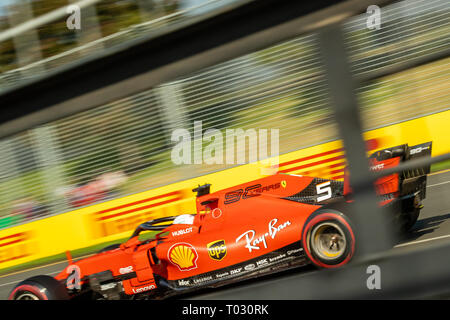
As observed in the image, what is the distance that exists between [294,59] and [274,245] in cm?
235

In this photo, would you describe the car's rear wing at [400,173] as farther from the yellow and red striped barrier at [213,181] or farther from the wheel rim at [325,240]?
the wheel rim at [325,240]

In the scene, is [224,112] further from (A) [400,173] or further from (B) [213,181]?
(A) [400,173]

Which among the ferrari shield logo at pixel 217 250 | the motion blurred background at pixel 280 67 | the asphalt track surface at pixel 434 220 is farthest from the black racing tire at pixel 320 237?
the motion blurred background at pixel 280 67

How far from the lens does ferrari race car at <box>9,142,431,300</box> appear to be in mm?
3916

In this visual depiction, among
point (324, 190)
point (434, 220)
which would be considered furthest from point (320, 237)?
point (434, 220)

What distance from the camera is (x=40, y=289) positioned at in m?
3.84

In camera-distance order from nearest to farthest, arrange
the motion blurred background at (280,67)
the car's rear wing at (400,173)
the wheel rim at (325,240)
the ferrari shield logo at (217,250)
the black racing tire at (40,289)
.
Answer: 1. the motion blurred background at (280,67)
2. the car's rear wing at (400,173)
3. the wheel rim at (325,240)
4. the black racing tire at (40,289)
5. the ferrari shield logo at (217,250)

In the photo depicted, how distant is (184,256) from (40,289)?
44.0 inches

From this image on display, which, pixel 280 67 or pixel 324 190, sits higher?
pixel 280 67

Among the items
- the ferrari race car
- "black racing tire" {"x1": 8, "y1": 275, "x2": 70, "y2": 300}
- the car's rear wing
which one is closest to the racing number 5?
the ferrari race car

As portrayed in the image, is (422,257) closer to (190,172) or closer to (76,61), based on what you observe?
(76,61)

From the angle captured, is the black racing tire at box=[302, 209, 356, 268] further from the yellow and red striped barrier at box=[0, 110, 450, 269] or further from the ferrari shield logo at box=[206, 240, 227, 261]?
the ferrari shield logo at box=[206, 240, 227, 261]

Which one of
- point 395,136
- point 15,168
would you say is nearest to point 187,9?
point 395,136

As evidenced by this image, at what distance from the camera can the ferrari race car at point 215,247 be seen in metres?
3.92
